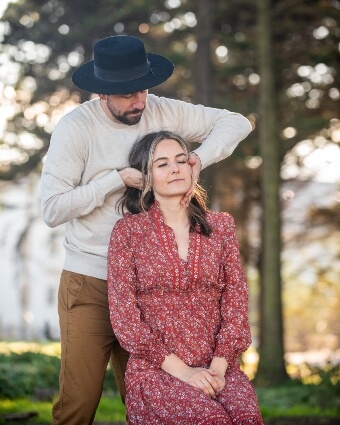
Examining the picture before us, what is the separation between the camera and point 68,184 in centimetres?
437

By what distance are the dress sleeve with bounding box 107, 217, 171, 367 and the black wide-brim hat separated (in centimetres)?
69

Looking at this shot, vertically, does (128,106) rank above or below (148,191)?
above

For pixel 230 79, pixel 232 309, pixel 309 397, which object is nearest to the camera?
pixel 232 309

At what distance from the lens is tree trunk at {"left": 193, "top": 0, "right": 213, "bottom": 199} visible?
13773mm

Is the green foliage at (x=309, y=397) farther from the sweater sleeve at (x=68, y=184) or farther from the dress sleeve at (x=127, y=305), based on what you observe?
the sweater sleeve at (x=68, y=184)

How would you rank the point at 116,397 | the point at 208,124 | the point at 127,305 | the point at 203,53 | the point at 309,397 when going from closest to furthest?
the point at 127,305, the point at 208,124, the point at 116,397, the point at 309,397, the point at 203,53

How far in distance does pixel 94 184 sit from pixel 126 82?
508mm

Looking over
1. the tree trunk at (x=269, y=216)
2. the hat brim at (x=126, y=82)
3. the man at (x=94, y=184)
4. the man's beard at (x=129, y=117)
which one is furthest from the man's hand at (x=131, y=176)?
the tree trunk at (x=269, y=216)

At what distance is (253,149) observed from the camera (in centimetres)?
1452

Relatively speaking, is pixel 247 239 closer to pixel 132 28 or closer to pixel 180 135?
pixel 132 28

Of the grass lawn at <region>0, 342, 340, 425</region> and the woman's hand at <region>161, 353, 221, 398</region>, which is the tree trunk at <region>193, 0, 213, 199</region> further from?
the woman's hand at <region>161, 353, 221, 398</region>

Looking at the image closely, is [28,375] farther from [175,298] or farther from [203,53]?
[175,298]

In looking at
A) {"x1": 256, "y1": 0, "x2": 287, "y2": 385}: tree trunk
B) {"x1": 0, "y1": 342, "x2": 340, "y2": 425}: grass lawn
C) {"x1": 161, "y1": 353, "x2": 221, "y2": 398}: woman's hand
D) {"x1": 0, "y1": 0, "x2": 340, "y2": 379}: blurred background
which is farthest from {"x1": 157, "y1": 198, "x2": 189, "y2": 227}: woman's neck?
{"x1": 256, "y1": 0, "x2": 287, "y2": 385}: tree trunk

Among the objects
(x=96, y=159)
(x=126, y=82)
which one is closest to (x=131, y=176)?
(x=96, y=159)
